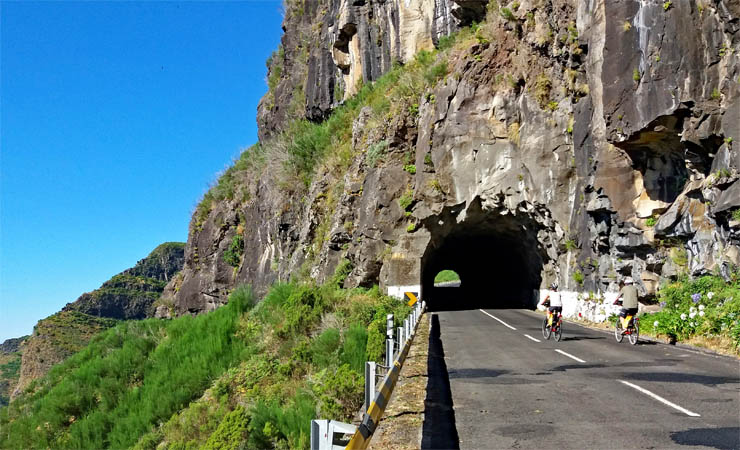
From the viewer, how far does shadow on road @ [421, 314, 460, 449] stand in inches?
261

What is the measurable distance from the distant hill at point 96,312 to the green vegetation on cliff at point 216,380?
462 inches

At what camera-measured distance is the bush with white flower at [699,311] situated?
14.1 meters

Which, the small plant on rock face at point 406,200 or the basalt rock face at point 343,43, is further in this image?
the basalt rock face at point 343,43

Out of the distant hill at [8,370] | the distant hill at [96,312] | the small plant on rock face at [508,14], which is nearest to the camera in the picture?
the small plant on rock face at [508,14]

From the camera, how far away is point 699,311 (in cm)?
1545

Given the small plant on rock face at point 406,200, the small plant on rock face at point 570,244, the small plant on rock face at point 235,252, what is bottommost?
the small plant on rock face at point 570,244


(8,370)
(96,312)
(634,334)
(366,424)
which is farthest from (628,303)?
(96,312)

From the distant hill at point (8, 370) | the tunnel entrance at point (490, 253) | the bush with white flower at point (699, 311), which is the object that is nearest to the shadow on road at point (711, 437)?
the bush with white flower at point (699, 311)

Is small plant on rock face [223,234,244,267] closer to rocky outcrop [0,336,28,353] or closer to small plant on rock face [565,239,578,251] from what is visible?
small plant on rock face [565,239,578,251]

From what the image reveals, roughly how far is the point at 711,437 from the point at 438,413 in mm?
3336

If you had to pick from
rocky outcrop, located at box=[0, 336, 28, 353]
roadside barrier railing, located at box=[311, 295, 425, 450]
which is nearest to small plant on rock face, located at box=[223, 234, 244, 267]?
roadside barrier railing, located at box=[311, 295, 425, 450]

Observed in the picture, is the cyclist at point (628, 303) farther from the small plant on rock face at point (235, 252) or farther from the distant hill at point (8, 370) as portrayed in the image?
the distant hill at point (8, 370)

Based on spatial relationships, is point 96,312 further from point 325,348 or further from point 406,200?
point 325,348

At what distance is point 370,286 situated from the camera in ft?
111
